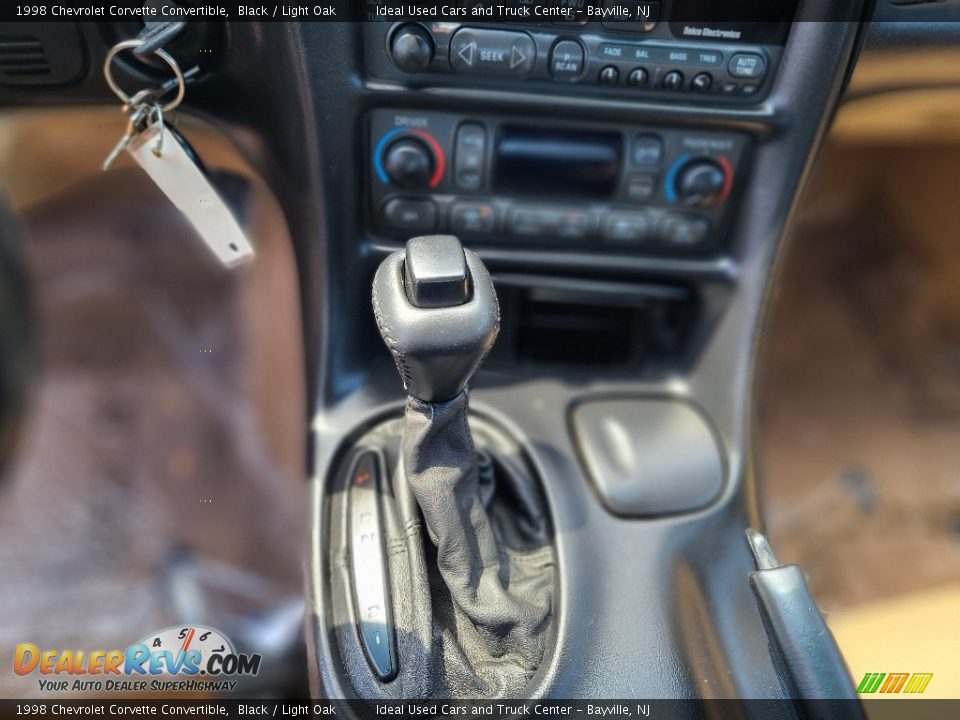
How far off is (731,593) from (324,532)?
1.22 feet

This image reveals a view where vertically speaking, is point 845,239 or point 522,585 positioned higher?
point 522,585

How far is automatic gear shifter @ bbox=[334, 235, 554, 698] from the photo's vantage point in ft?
1.67

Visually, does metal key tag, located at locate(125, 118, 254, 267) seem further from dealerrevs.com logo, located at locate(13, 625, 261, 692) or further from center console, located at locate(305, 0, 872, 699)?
dealerrevs.com logo, located at locate(13, 625, 261, 692)

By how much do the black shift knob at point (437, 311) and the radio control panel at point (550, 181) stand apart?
23 cm

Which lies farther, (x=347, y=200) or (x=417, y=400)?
(x=347, y=200)

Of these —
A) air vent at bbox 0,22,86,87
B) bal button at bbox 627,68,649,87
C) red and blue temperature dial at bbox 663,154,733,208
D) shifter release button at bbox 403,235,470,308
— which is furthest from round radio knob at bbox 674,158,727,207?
air vent at bbox 0,22,86,87

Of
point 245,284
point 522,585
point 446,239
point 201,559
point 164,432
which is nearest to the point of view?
point 446,239

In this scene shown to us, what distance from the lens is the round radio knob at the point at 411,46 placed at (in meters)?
0.66

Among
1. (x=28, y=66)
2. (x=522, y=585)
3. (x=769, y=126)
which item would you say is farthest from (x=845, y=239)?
(x=28, y=66)

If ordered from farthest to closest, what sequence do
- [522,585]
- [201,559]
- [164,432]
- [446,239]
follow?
[164,432] < [201,559] < [522,585] < [446,239]

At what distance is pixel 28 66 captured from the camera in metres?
0.71

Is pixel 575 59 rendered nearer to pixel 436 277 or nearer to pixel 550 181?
pixel 550 181

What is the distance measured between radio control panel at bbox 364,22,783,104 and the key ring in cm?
16

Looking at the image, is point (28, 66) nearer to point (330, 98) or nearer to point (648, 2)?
point (330, 98)
